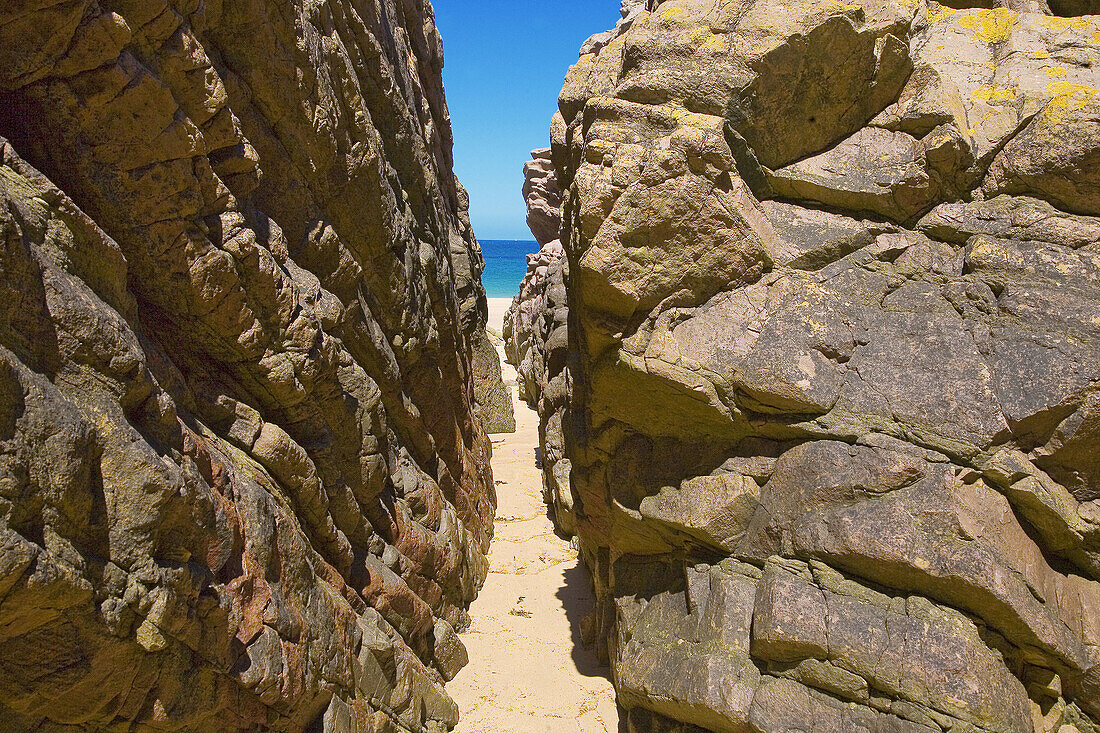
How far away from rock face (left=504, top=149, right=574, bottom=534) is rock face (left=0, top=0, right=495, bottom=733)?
12.0 ft

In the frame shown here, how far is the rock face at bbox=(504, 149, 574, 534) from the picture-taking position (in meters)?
12.3

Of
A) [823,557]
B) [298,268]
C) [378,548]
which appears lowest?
[378,548]

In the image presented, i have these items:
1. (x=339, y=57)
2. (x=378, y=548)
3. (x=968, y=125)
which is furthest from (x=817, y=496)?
(x=339, y=57)

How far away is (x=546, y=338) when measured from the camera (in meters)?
15.8

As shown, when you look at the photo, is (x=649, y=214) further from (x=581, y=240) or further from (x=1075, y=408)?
(x=1075, y=408)

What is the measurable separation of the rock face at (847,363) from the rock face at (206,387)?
2.54m

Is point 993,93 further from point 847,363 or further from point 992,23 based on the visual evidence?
point 847,363

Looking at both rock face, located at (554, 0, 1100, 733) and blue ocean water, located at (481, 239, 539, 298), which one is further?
blue ocean water, located at (481, 239, 539, 298)

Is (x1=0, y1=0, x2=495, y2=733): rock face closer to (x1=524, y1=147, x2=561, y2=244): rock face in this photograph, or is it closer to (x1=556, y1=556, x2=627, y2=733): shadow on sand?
(x1=556, y1=556, x2=627, y2=733): shadow on sand

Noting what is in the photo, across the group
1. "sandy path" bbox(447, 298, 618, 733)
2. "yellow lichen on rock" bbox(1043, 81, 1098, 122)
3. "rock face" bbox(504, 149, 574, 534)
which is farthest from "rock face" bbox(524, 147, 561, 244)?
"yellow lichen on rock" bbox(1043, 81, 1098, 122)

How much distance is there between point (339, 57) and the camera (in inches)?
290

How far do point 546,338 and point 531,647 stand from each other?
832cm

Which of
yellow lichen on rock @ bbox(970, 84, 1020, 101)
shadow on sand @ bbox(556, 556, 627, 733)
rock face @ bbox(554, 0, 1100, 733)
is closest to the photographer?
rock face @ bbox(554, 0, 1100, 733)

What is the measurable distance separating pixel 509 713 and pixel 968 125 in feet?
25.2
